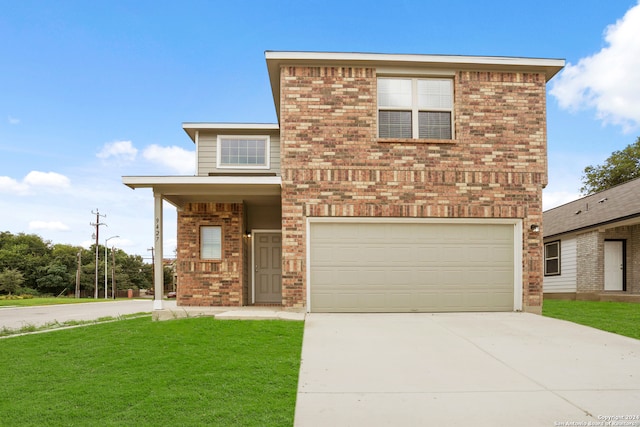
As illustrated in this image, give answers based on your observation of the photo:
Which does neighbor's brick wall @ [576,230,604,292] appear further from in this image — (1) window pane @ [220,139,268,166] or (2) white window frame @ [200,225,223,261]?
(2) white window frame @ [200,225,223,261]

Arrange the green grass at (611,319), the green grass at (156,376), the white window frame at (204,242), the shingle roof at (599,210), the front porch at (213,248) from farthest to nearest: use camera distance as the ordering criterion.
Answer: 1. the shingle roof at (599,210)
2. the white window frame at (204,242)
3. the front porch at (213,248)
4. the green grass at (611,319)
5. the green grass at (156,376)

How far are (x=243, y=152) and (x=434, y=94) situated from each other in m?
5.91

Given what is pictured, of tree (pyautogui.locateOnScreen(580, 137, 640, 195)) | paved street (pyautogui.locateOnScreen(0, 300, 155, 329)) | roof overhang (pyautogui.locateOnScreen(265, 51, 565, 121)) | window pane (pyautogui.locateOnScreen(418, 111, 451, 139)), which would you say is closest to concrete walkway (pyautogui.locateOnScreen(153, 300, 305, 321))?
paved street (pyautogui.locateOnScreen(0, 300, 155, 329))

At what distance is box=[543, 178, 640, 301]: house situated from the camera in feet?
49.7

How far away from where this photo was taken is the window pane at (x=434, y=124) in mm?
9898

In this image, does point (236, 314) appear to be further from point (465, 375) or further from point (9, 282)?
point (9, 282)

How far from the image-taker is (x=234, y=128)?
42.2 feet

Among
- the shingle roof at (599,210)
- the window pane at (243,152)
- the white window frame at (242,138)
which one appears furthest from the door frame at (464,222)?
the shingle roof at (599,210)

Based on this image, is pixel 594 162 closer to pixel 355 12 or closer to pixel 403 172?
pixel 355 12

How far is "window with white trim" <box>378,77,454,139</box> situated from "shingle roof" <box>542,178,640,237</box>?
8537 millimetres

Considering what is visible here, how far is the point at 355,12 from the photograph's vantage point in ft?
47.1

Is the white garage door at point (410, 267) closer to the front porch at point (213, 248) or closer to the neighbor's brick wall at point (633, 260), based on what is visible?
the front porch at point (213, 248)

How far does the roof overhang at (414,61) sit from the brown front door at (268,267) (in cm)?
495

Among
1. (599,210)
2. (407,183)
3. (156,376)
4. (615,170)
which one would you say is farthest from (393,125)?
(615,170)
